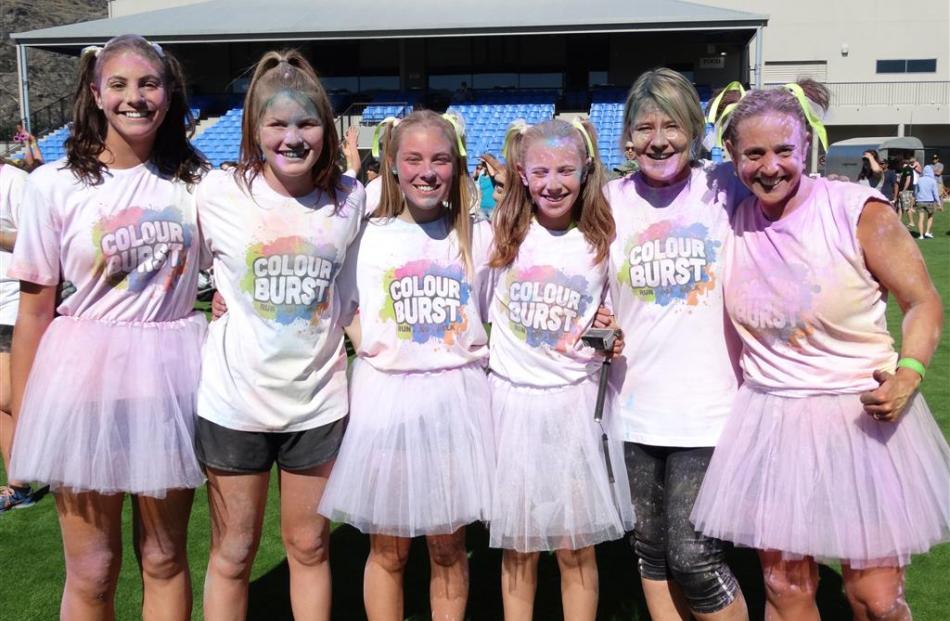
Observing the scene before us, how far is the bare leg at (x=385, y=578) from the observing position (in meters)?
2.88

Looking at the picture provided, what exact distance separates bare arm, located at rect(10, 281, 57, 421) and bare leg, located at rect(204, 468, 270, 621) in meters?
0.64

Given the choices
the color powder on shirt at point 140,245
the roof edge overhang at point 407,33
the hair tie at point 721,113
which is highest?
the roof edge overhang at point 407,33

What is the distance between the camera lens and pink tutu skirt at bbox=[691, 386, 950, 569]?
2.32 m

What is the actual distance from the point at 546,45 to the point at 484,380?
23425 mm

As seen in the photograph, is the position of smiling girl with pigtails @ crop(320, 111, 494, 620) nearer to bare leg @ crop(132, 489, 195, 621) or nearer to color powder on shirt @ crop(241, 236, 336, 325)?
color powder on shirt @ crop(241, 236, 336, 325)

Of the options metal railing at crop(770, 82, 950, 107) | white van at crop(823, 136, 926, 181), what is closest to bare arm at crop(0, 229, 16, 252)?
white van at crop(823, 136, 926, 181)

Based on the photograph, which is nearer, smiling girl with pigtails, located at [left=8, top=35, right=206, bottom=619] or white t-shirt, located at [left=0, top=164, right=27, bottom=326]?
smiling girl with pigtails, located at [left=8, top=35, right=206, bottom=619]

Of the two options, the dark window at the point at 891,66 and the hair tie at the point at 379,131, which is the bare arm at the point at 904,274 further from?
the dark window at the point at 891,66

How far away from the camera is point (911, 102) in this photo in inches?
1163

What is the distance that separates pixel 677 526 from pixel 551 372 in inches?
24.8

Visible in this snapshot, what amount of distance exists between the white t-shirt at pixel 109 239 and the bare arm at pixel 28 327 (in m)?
0.04

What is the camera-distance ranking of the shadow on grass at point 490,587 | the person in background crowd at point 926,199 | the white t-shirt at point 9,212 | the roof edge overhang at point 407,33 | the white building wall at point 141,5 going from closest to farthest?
the shadow on grass at point 490,587
the white t-shirt at point 9,212
the person in background crowd at point 926,199
the roof edge overhang at point 407,33
the white building wall at point 141,5

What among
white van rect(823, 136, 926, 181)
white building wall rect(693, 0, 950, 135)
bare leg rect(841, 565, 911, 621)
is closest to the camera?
bare leg rect(841, 565, 911, 621)

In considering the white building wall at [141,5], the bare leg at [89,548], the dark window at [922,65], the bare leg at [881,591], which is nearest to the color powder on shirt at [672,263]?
the bare leg at [881,591]
